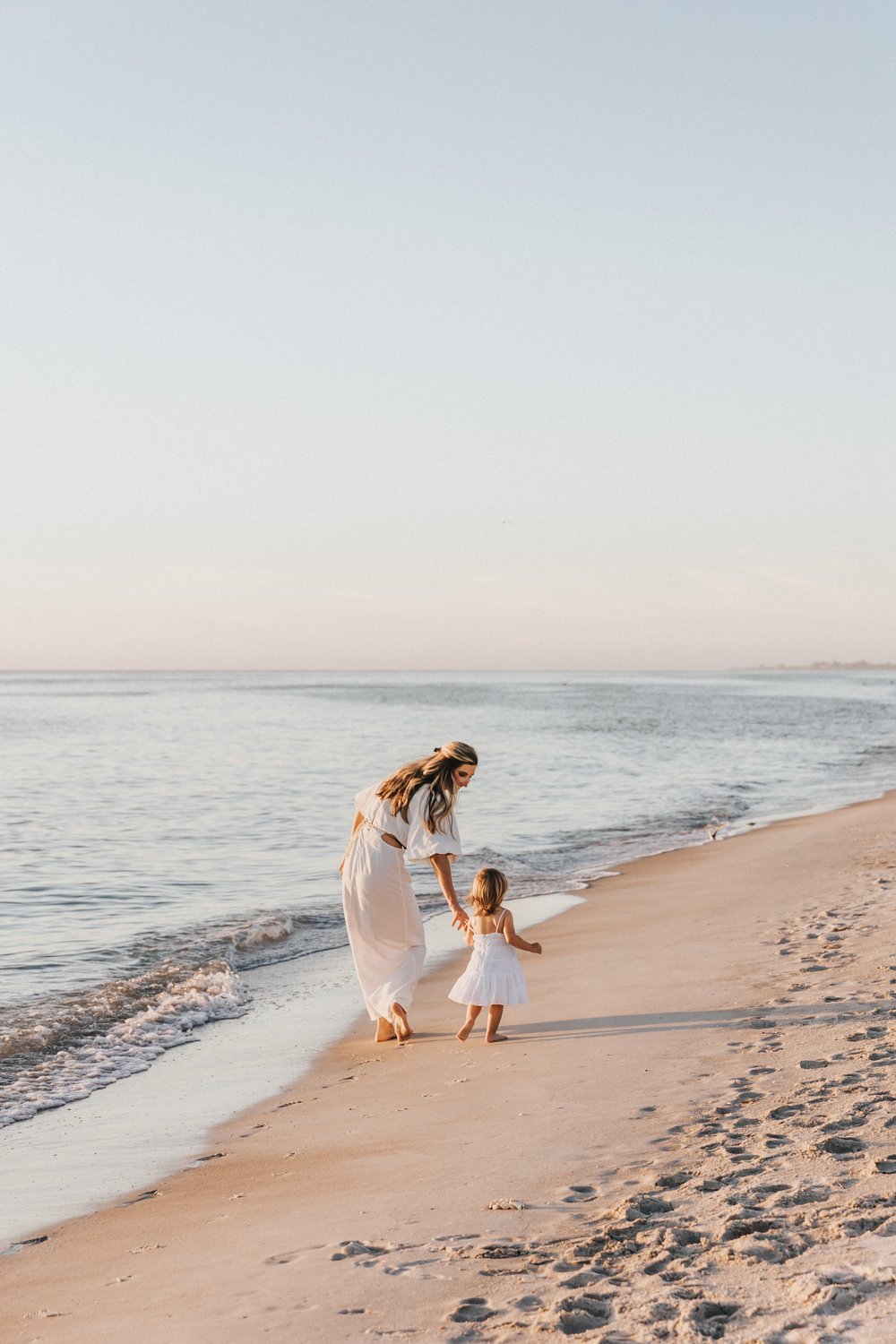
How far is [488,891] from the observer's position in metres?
6.31

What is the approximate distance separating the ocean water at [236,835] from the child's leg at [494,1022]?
2032 mm

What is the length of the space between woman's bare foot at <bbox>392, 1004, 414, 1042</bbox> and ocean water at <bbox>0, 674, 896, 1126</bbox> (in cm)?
142

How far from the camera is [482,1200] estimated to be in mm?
3885

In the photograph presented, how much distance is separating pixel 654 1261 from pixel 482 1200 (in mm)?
859

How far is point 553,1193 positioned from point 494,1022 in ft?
8.08

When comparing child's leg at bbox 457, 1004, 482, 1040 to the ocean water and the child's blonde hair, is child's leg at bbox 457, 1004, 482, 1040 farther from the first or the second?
the ocean water

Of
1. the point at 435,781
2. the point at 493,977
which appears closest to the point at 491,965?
the point at 493,977

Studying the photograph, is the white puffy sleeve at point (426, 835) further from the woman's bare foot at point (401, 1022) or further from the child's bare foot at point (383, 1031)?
the child's bare foot at point (383, 1031)

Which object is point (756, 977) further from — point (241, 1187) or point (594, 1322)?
point (594, 1322)

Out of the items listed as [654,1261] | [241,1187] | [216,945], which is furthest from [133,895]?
[654,1261]

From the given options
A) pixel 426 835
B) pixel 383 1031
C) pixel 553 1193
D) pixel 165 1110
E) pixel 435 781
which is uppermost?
pixel 435 781

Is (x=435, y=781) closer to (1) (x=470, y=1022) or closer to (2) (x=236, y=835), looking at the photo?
(1) (x=470, y=1022)

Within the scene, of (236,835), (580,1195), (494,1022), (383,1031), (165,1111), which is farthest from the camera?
(236,835)

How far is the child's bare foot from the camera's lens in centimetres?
669
